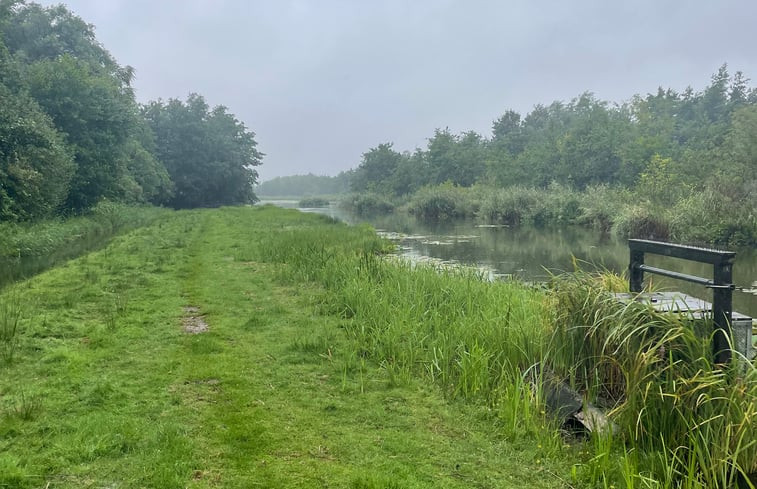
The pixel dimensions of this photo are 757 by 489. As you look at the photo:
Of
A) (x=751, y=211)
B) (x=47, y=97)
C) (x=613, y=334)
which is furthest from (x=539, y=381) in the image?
(x=47, y=97)

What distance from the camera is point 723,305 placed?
3.88 metres

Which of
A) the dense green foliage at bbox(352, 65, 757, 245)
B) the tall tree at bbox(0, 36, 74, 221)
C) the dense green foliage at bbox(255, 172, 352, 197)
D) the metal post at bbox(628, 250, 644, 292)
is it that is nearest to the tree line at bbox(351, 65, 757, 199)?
the dense green foliage at bbox(352, 65, 757, 245)

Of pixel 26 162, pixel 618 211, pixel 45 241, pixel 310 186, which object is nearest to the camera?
pixel 45 241

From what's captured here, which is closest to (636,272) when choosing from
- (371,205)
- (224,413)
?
(224,413)

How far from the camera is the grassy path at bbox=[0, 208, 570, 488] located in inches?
141

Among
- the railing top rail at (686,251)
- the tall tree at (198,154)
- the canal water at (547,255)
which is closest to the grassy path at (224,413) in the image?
the railing top rail at (686,251)

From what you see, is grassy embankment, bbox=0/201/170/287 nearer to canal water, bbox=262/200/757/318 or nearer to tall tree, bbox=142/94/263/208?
canal water, bbox=262/200/757/318

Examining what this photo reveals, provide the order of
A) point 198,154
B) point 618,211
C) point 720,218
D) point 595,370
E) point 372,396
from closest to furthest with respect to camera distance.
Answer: point 595,370, point 372,396, point 720,218, point 618,211, point 198,154

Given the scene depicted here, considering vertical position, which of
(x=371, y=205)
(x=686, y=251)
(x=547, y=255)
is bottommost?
(x=547, y=255)

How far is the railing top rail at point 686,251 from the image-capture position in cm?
389

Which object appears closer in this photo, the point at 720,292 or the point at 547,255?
the point at 720,292

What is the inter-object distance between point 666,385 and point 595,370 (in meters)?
0.59

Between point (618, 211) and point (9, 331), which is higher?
point (618, 211)

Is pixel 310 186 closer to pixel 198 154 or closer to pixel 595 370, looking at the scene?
pixel 198 154
